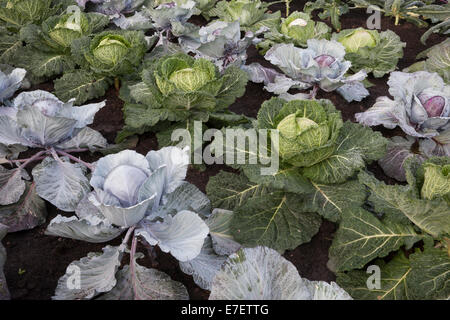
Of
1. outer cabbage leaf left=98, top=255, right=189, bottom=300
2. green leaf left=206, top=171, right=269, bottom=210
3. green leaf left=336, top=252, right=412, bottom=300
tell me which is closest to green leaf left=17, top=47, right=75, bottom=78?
green leaf left=206, top=171, right=269, bottom=210

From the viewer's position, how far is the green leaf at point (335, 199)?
87.7 inches

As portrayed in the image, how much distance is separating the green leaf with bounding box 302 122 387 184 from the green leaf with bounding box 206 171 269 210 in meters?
0.32

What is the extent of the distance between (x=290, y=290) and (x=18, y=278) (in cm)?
136

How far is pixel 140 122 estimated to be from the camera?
2.69m

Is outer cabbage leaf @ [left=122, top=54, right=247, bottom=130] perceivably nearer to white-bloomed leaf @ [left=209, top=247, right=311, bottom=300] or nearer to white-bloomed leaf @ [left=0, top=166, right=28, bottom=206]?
white-bloomed leaf @ [left=0, top=166, right=28, bottom=206]

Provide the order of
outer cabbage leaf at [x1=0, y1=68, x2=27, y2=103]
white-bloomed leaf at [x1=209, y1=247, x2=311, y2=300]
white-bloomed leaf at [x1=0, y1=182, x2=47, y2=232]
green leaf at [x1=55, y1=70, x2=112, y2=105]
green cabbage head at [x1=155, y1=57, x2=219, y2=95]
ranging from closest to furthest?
white-bloomed leaf at [x1=209, y1=247, x2=311, y2=300], white-bloomed leaf at [x1=0, y1=182, x2=47, y2=232], green cabbage head at [x1=155, y1=57, x2=219, y2=95], outer cabbage leaf at [x1=0, y1=68, x2=27, y2=103], green leaf at [x1=55, y1=70, x2=112, y2=105]

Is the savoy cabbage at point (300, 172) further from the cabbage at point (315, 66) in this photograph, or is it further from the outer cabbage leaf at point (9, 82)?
the outer cabbage leaf at point (9, 82)

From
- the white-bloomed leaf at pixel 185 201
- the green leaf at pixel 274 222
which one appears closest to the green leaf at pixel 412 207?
the green leaf at pixel 274 222

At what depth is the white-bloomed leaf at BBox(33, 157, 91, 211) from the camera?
229cm

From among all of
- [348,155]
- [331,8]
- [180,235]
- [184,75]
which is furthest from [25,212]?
[331,8]

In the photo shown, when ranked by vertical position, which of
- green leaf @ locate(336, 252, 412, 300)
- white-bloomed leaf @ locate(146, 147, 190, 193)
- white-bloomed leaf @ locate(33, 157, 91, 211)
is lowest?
green leaf @ locate(336, 252, 412, 300)

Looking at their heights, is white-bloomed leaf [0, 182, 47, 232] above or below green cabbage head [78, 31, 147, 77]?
below

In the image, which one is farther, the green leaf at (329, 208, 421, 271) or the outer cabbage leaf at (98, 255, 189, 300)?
the green leaf at (329, 208, 421, 271)

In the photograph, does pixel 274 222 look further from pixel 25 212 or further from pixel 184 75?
pixel 25 212
